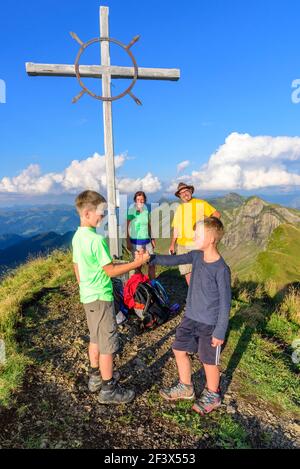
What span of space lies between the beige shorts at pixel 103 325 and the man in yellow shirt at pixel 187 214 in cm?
307

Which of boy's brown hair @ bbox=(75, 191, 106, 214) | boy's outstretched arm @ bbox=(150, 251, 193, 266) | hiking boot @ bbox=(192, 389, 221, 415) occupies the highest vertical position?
boy's brown hair @ bbox=(75, 191, 106, 214)

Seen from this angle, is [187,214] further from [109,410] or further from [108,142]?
[109,410]

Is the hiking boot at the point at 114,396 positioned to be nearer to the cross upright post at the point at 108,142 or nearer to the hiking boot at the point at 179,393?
the hiking boot at the point at 179,393

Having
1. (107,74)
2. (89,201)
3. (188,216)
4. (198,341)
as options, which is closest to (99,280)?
(89,201)

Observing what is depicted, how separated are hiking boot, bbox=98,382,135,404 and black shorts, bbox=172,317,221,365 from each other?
2.79 ft

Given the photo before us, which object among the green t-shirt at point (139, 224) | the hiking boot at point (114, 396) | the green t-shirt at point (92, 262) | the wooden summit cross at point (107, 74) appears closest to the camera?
the green t-shirt at point (92, 262)

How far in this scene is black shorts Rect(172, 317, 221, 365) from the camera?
4.20 metres

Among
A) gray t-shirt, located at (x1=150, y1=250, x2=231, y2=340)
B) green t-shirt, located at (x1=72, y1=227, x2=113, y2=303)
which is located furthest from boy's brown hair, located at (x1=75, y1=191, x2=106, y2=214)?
gray t-shirt, located at (x1=150, y1=250, x2=231, y2=340)

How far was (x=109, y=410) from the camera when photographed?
161 inches

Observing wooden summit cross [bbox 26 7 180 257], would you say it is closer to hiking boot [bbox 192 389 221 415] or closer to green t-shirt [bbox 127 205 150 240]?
green t-shirt [bbox 127 205 150 240]

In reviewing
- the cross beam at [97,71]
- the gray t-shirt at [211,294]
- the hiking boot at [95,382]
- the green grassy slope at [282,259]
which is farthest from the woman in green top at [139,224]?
the green grassy slope at [282,259]

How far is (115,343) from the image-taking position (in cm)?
422

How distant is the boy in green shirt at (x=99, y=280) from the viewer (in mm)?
4047

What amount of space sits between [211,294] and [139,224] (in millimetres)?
3755
